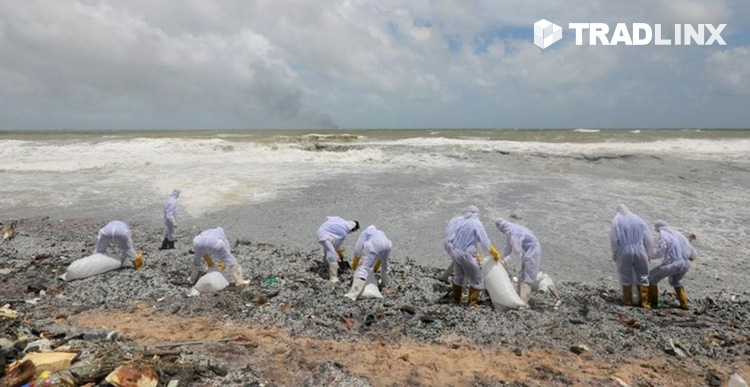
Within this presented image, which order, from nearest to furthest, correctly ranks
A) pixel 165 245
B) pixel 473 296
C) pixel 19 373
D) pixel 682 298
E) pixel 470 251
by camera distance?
pixel 19 373 → pixel 470 251 → pixel 473 296 → pixel 682 298 → pixel 165 245

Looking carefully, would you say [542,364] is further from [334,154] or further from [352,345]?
[334,154]

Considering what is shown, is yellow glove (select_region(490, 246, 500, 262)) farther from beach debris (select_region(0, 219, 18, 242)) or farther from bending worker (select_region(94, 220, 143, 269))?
beach debris (select_region(0, 219, 18, 242))

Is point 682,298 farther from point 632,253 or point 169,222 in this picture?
point 169,222

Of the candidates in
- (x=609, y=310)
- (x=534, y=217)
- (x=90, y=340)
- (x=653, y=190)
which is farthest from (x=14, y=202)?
(x=653, y=190)

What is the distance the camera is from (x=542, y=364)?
5324 mm

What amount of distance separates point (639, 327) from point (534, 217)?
6.51m

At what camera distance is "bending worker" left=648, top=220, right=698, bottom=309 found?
7.12m

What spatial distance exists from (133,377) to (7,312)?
3193 mm

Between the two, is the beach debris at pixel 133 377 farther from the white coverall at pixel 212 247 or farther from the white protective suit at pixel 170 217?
the white protective suit at pixel 170 217

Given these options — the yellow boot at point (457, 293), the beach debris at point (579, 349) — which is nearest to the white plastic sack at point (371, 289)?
the yellow boot at point (457, 293)

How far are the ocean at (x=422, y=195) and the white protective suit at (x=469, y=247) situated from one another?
2370 mm

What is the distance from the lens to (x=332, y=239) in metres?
8.40

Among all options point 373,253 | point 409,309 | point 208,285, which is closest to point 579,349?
point 409,309

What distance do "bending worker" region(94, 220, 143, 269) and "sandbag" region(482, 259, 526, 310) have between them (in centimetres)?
619
